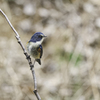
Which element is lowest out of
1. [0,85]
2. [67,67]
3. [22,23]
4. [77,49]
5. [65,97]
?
[65,97]

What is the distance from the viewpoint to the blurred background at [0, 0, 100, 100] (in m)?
5.28

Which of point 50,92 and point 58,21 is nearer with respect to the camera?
point 50,92

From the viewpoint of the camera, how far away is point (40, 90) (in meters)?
5.31

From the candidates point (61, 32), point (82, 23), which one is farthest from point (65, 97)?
point (82, 23)

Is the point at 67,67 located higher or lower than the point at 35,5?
lower

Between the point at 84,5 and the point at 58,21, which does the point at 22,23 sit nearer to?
the point at 58,21

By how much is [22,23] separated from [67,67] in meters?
2.38

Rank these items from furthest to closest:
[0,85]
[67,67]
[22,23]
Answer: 1. [22,23]
2. [67,67]
3. [0,85]


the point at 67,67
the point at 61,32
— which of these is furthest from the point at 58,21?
the point at 67,67

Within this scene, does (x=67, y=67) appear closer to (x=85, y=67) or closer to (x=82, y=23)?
(x=85, y=67)

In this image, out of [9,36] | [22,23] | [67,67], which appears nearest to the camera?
[67,67]

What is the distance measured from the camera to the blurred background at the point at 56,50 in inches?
208

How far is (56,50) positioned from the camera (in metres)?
6.11

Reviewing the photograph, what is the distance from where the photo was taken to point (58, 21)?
22.9 ft
